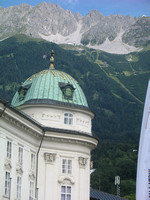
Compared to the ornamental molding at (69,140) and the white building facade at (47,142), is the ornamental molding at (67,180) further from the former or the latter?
the ornamental molding at (69,140)

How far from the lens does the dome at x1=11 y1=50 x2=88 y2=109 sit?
200 ft

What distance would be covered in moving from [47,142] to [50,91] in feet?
24.3

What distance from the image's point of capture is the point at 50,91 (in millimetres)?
61906

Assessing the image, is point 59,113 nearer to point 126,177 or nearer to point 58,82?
point 58,82

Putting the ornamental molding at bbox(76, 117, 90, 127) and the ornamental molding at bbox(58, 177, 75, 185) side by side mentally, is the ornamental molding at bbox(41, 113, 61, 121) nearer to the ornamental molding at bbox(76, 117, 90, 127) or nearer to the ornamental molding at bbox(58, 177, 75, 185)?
the ornamental molding at bbox(76, 117, 90, 127)

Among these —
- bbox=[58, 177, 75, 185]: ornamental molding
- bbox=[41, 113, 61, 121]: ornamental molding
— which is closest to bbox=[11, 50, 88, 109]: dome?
bbox=[41, 113, 61, 121]: ornamental molding

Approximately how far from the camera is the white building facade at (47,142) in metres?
48.9

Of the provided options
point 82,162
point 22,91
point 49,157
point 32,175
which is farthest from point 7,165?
point 22,91

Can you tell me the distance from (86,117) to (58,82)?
5567mm

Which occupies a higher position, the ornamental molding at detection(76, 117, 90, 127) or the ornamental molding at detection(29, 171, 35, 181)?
the ornamental molding at detection(76, 117, 90, 127)

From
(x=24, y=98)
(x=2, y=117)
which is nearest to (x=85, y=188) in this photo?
(x=24, y=98)

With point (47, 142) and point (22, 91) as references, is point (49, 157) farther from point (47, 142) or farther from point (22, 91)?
point (22, 91)

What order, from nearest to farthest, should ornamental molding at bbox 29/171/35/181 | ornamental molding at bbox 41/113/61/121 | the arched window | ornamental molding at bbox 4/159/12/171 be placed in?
1. ornamental molding at bbox 4/159/12/171
2. ornamental molding at bbox 29/171/35/181
3. ornamental molding at bbox 41/113/61/121
4. the arched window

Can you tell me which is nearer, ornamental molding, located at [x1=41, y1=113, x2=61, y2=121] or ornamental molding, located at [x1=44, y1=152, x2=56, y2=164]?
ornamental molding, located at [x1=44, y1=152, x2=56, y2=164]
